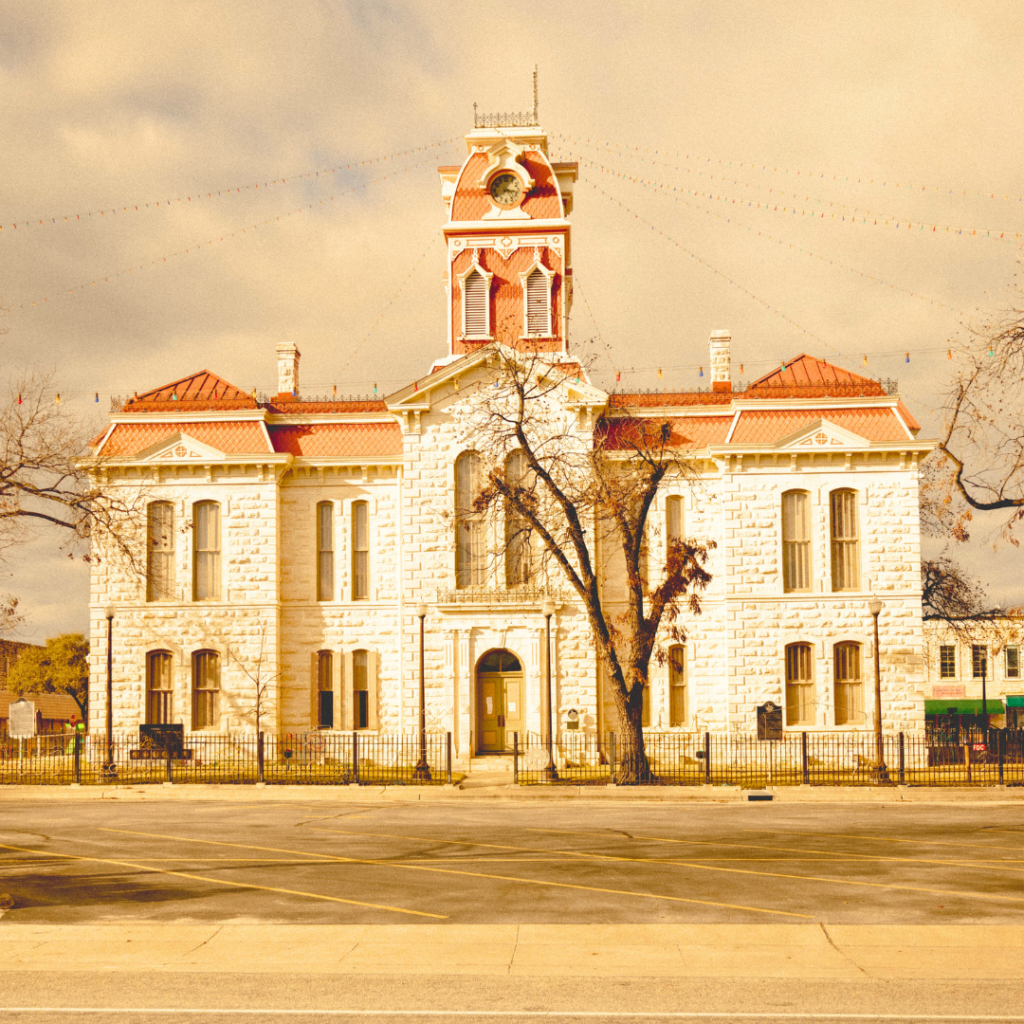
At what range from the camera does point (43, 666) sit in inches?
2904

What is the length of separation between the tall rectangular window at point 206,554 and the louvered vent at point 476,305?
9832 mm

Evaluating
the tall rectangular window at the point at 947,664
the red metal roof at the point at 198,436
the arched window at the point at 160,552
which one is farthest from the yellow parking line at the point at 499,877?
the tall rectangular window at the point at 947,664

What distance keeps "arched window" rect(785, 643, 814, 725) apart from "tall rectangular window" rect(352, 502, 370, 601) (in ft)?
40.6

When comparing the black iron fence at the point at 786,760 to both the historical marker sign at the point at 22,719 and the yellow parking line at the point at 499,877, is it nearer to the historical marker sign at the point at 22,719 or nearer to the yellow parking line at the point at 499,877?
the yellow parking line at the point at 499,877

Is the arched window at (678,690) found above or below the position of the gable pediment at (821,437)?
below

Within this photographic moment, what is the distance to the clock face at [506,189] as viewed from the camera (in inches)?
1528

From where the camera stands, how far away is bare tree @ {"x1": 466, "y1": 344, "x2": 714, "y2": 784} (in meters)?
27.7

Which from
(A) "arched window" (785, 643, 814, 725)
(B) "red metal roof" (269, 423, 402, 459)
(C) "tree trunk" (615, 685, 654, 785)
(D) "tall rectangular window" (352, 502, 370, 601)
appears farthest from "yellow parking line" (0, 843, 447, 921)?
(A) "arched window" (785, 643, 814, 725)

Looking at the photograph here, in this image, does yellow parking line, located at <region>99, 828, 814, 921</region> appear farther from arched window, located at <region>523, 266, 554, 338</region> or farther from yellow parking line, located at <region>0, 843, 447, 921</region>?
arched window, located at <region>523, 266, 554, 338</region>

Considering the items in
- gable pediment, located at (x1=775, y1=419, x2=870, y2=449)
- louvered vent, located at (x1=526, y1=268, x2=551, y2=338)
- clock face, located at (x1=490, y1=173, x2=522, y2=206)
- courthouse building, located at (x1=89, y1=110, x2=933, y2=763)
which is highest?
clock face, located at (x1=490, y1=173, x2=522, y2=206)

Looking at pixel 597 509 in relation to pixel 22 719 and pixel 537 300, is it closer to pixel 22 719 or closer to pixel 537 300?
pixel 537 300

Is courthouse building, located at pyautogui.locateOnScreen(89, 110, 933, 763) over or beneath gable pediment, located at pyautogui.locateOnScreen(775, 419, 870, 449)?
beneath

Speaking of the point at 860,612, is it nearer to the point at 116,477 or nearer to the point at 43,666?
the point at 116,477

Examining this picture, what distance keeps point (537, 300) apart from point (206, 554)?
12.9m
